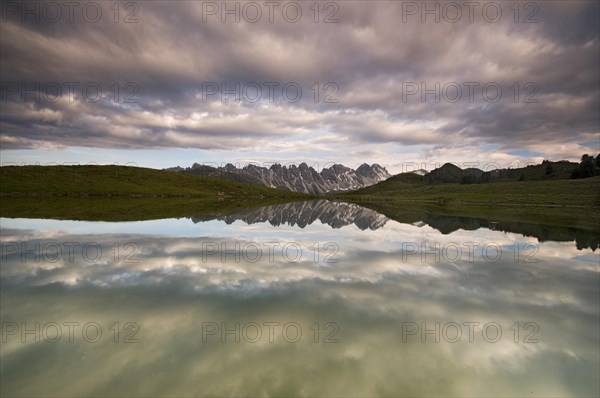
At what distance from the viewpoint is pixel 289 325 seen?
12.2 metres

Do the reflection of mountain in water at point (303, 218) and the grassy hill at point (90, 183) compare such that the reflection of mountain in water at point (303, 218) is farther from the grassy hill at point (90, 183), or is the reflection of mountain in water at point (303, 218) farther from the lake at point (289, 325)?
the grassy hill at point (90, 183)

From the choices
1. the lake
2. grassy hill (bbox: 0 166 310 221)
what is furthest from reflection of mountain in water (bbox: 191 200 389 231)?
grassy hill (bbox: 0 166 310 221)

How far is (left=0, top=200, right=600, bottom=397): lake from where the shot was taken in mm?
8781

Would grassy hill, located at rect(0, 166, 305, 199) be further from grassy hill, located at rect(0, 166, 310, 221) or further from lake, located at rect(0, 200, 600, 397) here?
lake, located at rect(0, 200, 600, 397)

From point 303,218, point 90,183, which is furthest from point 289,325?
point 90,183

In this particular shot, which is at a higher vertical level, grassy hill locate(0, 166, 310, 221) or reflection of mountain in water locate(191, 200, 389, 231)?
grassy hill locate(0, 166, 310, 221)

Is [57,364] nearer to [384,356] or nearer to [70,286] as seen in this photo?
[70,286]

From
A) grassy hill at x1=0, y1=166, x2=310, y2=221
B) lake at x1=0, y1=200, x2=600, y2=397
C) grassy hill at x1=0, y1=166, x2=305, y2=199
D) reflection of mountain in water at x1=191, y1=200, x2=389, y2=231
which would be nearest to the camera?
lake at x1=0, y1=200, x2=600, y2=397

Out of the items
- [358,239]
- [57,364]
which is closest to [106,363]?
[57,364]

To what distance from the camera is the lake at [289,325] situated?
8781mm

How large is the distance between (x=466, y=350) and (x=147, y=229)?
35.8 m

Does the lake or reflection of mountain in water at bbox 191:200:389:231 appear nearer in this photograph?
the lake

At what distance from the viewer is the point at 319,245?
101 ft

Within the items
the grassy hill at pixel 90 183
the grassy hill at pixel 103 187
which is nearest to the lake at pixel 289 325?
the grassy hill at pixel 103 187
